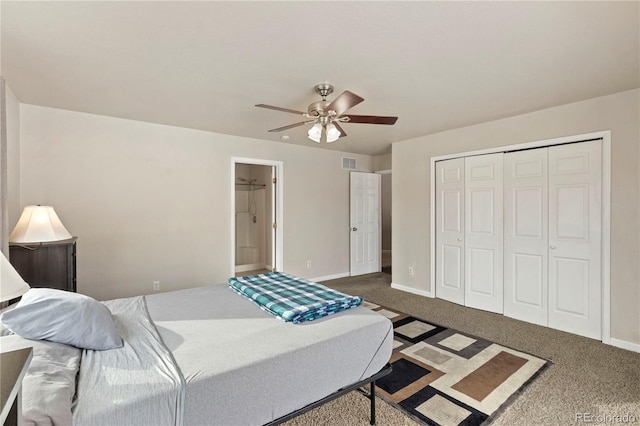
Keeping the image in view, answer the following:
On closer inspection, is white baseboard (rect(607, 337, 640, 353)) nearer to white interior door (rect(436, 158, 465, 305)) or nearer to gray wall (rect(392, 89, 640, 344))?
gray wall (rect(392, 89, 640, 344))

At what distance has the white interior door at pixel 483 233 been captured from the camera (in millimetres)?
3805

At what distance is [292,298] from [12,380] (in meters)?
1.62

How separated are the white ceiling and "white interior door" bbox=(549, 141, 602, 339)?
0.66m

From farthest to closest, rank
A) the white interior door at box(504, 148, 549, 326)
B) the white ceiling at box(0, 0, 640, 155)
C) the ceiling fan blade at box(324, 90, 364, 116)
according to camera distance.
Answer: the white interior door at box(504, 148, 549, 326)
the ceiling fan blade at box(324, 90, 364, 116)
the white ceiling at box(0, 0, 640, 155)

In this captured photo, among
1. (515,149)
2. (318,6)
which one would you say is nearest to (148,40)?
(318,6)

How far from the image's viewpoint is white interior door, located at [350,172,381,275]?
19.1 feet

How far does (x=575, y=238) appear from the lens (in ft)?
10.5

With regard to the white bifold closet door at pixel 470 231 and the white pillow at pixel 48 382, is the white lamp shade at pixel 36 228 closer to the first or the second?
the white pillow at pixel 48 382

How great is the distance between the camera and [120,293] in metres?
3.62

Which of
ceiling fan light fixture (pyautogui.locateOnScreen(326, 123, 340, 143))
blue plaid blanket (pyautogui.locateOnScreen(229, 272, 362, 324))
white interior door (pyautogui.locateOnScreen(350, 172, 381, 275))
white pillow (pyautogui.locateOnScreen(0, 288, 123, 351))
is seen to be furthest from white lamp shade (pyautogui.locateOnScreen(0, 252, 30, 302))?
white interior door (pyautogui.locateOnScreen(350, 172, 381, 275))

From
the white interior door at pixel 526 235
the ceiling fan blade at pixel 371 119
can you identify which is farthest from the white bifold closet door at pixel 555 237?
the ceiling fan blade at pixel 371 119
